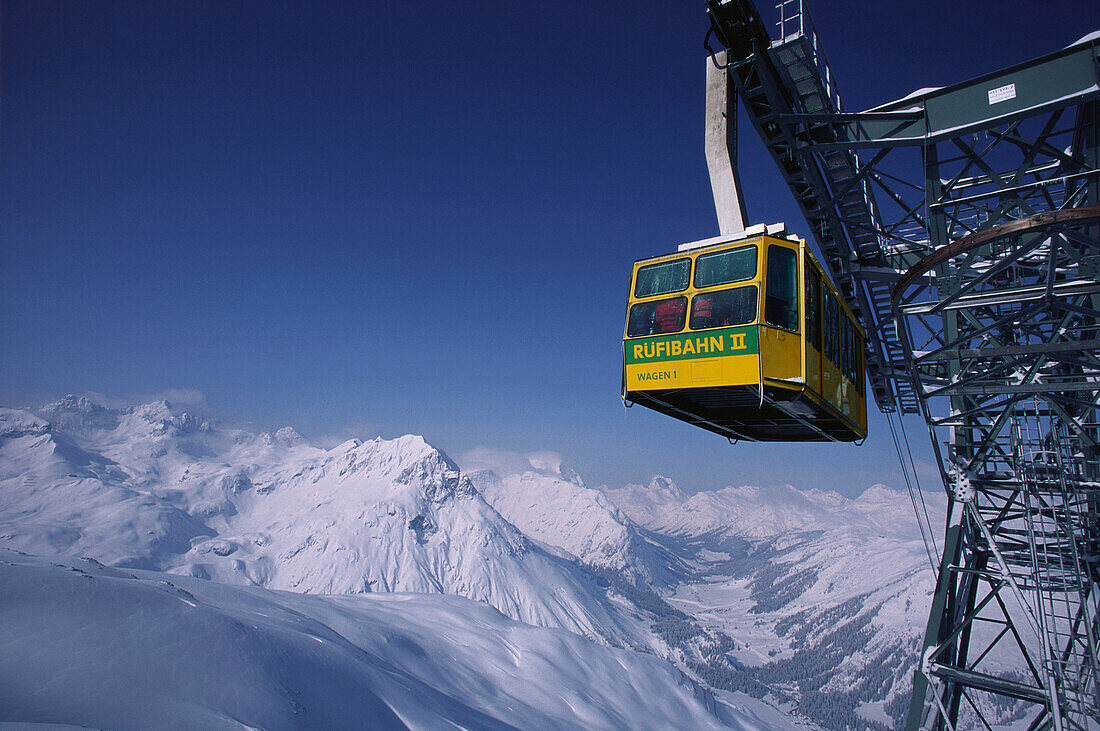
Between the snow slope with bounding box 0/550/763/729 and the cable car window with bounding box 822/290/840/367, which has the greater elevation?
the cable car window with bounding box 822/290/840/367

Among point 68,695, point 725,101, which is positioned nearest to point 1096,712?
point 725,101

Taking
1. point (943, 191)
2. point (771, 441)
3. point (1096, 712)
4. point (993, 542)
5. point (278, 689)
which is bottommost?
point (278, 689)

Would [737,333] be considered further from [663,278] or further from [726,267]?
[663,278]

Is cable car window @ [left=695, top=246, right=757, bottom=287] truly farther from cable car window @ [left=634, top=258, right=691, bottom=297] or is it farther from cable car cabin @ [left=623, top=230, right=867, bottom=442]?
cable car window @ [left=634, top=258, right=691, bottom=297]

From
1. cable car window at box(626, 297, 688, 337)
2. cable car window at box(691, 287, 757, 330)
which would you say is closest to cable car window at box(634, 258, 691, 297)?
cable car window at box(626, 297, 688, 337)

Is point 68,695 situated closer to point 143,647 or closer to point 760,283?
point 143,647

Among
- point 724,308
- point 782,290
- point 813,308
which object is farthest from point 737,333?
point 813,308

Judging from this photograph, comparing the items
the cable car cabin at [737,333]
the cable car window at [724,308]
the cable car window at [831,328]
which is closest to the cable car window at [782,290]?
the cable car cabin at [737,333]
